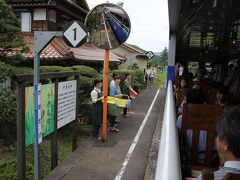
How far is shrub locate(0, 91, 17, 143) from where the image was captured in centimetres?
828

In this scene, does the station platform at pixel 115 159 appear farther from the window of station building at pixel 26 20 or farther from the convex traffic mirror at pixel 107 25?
the window of station building at pixel 26 20

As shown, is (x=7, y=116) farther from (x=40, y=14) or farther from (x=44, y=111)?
(x=40, y=14)

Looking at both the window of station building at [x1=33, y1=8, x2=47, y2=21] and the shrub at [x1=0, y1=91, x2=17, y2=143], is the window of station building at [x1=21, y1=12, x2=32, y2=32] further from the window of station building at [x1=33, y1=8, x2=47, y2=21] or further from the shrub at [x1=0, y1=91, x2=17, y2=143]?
the shrub at [x1=0, y1=91, x2=17, y2=143]

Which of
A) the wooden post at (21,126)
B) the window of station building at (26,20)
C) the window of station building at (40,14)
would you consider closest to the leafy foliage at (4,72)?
the wooden post at (21,126)

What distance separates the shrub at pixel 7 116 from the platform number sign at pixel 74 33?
167 inches

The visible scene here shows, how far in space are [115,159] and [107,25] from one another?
2.88 m

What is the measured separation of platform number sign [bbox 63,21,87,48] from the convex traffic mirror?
2452 mm

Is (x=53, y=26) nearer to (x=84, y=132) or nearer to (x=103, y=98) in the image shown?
(x=84, y=132)

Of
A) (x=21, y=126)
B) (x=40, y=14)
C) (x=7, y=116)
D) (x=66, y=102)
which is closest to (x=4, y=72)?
(x=7, y=116)

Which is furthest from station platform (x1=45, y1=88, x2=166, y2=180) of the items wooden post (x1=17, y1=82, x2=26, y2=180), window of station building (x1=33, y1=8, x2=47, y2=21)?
window of station building (x1=33, y1=8, x2=47, y2=21)

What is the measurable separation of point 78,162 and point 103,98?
1703 mm

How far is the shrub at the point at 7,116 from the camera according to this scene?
828 cm

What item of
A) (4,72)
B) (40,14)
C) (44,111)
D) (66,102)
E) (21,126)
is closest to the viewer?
(21,126)

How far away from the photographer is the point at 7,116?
828 centimetres
